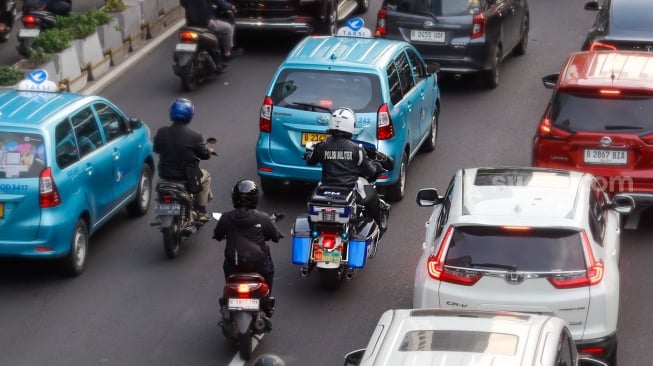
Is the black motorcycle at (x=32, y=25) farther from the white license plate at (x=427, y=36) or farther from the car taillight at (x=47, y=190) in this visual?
the car taillight at (x=47, y=190)

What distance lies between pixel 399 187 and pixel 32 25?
786 centimetres

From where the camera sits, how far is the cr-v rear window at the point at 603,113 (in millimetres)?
13633

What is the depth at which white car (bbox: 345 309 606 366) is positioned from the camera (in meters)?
7.10

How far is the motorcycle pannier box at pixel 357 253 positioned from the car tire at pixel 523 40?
10.9 m

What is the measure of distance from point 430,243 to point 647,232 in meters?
4.46

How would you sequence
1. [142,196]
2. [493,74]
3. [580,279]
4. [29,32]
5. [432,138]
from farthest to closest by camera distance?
[493,74] → [29,32] → [432,138] → [142,196] → [580,279]

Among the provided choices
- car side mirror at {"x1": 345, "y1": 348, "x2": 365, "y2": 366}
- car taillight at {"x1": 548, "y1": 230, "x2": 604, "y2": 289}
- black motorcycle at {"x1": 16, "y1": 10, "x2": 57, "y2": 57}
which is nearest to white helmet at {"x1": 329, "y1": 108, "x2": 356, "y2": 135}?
car taillight at {"x1": 548, "y1": 230, "x2": 604, "y2": 289}

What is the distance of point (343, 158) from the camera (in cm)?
1261

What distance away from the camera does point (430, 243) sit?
35.2 ft

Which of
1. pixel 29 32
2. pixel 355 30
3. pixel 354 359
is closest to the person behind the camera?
pixel 354 359

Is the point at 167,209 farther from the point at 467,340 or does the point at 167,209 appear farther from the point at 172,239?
the point at 467,340

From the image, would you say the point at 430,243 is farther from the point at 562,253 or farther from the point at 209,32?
the point at 209,32

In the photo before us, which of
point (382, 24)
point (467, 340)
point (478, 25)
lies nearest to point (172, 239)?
point (467, 340)

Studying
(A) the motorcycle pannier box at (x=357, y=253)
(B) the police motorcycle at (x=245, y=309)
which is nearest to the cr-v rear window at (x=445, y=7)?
(A) the motorcycle pannier box at (x=357, y=253)
